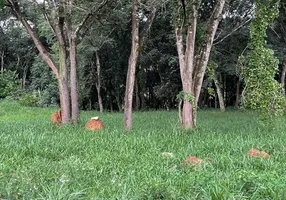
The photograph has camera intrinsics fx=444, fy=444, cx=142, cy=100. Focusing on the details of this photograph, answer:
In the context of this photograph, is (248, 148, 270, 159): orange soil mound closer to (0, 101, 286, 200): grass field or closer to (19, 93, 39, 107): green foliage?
(0, 101, 286, 200): grass field

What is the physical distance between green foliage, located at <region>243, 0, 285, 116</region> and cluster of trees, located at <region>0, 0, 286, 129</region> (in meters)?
0.03

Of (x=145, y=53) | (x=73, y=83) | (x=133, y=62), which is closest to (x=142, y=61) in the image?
(x=145, y=53)

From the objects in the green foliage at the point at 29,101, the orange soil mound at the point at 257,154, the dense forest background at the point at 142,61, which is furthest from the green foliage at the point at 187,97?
the green foliage at the point at 29,101

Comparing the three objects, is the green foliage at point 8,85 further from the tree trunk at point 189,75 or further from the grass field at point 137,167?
the grass field at point 137,167

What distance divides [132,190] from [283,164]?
109 inches

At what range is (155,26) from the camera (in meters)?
24.6

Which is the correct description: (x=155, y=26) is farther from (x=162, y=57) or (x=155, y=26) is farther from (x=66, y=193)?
(x=66, y=193)

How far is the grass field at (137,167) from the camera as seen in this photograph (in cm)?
452

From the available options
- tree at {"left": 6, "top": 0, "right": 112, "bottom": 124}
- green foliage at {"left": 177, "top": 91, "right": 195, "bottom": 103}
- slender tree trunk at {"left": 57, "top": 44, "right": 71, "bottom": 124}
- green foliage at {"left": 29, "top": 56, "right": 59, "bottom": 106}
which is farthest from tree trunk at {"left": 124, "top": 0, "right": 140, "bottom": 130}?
green foliage at {"left": 29, "top": 56, "right": 59, "bottom": 106}

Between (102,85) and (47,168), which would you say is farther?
(102,85)

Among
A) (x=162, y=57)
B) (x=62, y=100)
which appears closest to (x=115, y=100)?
(x=162, y=57)

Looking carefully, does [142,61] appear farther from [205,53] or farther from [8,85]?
[205,53]

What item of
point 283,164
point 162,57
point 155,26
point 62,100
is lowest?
point 283,164

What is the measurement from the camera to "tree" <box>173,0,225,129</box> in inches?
427
